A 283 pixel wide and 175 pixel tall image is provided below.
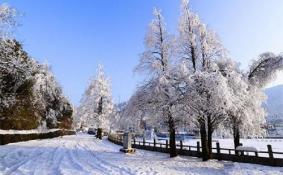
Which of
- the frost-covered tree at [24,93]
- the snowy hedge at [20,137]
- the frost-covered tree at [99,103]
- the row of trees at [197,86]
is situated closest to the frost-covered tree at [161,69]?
the row of trees at [197,86]

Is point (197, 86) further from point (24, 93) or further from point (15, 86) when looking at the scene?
point (24, 93)

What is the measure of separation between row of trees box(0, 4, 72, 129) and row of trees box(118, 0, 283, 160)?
28.2 feet

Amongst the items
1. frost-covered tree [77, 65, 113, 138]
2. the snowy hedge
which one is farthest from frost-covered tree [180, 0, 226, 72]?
frost-covered tree [77, 65, 113, 138]

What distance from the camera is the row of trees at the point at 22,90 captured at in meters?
17.3

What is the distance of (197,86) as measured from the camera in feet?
69.5

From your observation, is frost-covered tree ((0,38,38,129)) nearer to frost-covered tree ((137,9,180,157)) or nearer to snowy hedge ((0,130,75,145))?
snowy hedge ((0,130,75,145))

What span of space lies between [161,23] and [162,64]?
357cm

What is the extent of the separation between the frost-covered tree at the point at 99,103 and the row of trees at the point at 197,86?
39.7m

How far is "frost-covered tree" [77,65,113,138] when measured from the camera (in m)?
65.3

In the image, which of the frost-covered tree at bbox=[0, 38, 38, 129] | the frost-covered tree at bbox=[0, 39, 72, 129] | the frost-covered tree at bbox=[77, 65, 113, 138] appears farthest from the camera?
the frost-covered tree at bbox=[77, 65, 113, 138]

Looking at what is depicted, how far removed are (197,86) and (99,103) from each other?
4744 centimetres

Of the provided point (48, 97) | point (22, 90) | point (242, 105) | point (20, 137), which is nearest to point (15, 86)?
point (22, 90)

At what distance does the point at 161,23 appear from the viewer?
26.3 m

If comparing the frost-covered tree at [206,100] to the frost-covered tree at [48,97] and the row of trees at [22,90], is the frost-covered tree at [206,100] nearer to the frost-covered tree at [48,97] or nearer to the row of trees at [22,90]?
the row of trees at [22,90]
